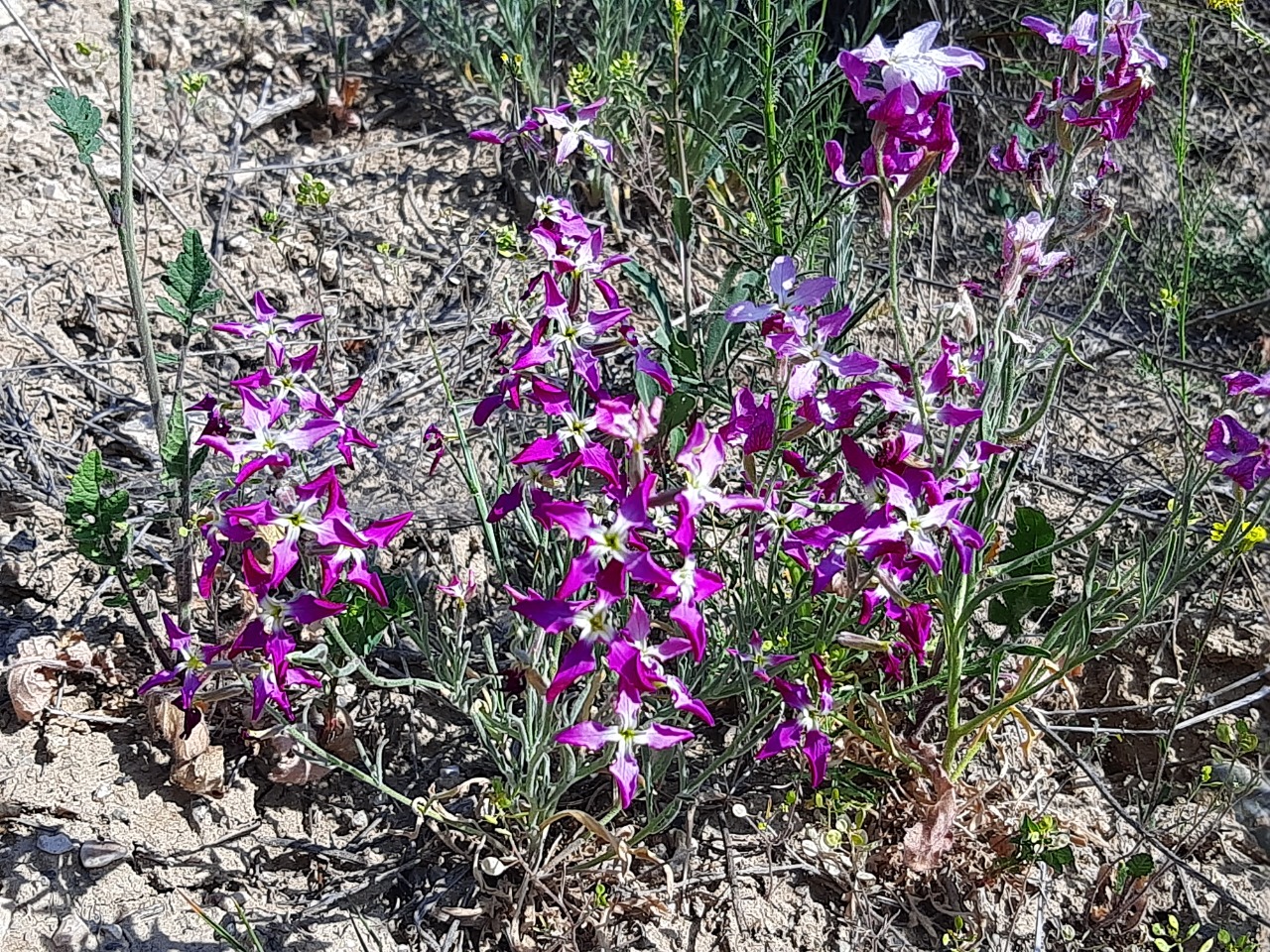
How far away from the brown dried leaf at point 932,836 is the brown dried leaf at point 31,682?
1.66 meters

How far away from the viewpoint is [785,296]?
169 cm

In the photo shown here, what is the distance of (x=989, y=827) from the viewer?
2244mm

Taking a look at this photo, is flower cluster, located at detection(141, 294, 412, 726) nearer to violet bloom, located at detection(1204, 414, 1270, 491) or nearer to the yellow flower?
violet bloom, located at detection(1204, 414, 1270, 491)

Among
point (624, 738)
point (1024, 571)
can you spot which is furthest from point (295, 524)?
point (1024, 571)

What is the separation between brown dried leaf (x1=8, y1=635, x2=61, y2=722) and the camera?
82.4 inches

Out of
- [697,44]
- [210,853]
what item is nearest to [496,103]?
[697,44]

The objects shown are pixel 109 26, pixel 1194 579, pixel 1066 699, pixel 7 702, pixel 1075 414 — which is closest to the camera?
pixel 7 702

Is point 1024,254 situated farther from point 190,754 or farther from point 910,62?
point 190,754

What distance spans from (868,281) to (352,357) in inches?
58.2

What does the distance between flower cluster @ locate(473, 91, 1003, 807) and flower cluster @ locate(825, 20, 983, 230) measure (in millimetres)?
199

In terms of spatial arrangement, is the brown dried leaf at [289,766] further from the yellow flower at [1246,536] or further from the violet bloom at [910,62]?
the yellow flower at [1246,536]

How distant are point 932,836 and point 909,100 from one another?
1.34 metres

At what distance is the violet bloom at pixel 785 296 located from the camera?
1.63m

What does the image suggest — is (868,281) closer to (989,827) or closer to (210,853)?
(989,827)
